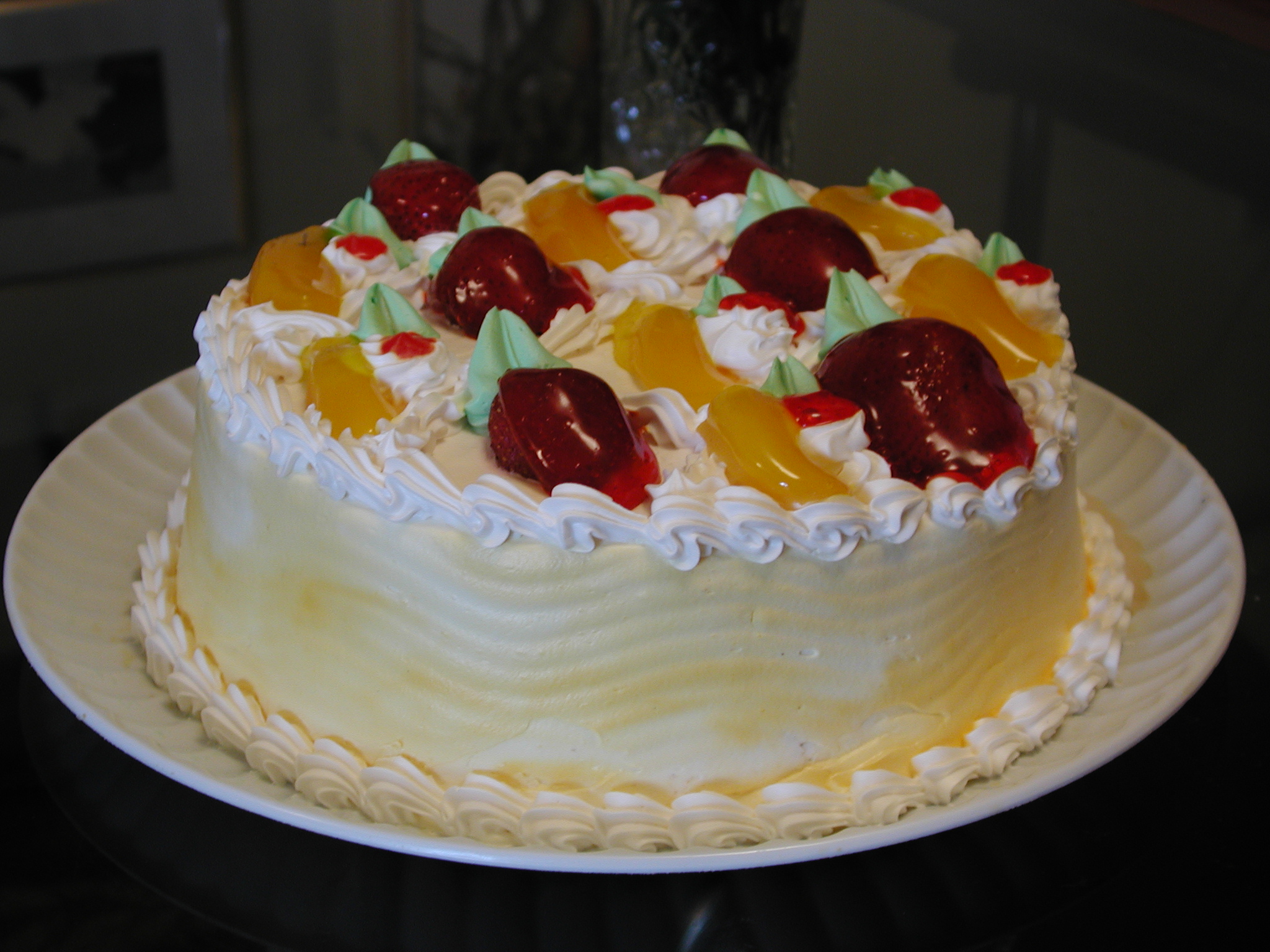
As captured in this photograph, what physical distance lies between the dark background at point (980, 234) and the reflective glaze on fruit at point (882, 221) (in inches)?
29.5

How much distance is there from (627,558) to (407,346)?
1.42 ft

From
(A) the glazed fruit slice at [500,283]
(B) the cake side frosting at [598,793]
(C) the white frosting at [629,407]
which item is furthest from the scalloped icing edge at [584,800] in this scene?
(A) the glazed fruit slice at [500,283]

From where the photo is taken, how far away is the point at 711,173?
2.49m

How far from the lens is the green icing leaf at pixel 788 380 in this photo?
183 centimetres

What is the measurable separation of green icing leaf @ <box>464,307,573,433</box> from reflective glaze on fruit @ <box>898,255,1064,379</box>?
0.57 metres

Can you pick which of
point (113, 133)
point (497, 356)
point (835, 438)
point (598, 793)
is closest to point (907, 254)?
point (835, 438)

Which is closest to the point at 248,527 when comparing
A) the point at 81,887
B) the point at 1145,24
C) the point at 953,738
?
the point at 81,887

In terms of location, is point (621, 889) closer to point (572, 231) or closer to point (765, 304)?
point (765, 304)

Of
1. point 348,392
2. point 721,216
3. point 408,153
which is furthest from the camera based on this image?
point 408,153

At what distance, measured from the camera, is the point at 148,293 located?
3.08m

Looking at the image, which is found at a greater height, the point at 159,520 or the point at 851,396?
the point at 851,396

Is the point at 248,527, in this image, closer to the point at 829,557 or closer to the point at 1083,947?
the point at 829,557

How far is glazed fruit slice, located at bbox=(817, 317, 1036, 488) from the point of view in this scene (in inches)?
70.2

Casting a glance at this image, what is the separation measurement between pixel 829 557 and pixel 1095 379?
1.51 m
